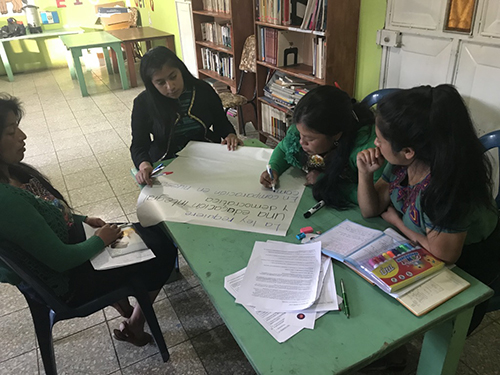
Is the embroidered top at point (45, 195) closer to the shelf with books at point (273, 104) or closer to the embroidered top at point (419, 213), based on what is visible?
the embroidered top at point (419, 213)

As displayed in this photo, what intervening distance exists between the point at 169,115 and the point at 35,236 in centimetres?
102

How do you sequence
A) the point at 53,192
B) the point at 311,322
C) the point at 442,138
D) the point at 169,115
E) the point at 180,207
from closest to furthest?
the point at 311,322, the point at 442,138, the point at 180,207, the point at 53,192, the point at 169,115

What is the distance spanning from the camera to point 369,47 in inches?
102

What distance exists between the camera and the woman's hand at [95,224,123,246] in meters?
1.31

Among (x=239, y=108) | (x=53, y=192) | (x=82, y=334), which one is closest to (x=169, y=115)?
(x=53, y=192)

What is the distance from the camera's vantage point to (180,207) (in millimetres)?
1361

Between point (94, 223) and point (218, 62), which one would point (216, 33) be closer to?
point (218, 62)

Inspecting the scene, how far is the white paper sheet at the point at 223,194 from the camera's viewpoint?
4.18 ft

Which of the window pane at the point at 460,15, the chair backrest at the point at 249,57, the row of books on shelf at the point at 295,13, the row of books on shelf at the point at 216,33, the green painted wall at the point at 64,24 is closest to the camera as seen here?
the window pane at the point at 460,15

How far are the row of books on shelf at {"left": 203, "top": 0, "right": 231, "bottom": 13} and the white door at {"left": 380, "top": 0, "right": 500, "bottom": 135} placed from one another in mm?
2053

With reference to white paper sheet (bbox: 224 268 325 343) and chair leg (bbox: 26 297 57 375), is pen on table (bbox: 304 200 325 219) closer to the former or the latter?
white paper sheet (bbox: 224 268 325 343)

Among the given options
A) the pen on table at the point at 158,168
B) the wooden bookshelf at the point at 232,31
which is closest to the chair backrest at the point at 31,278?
the pen on table at the point at 158,168

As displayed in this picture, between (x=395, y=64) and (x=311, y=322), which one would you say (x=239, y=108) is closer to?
(x=395, y=64)

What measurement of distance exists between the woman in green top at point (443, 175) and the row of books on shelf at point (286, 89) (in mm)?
2076
